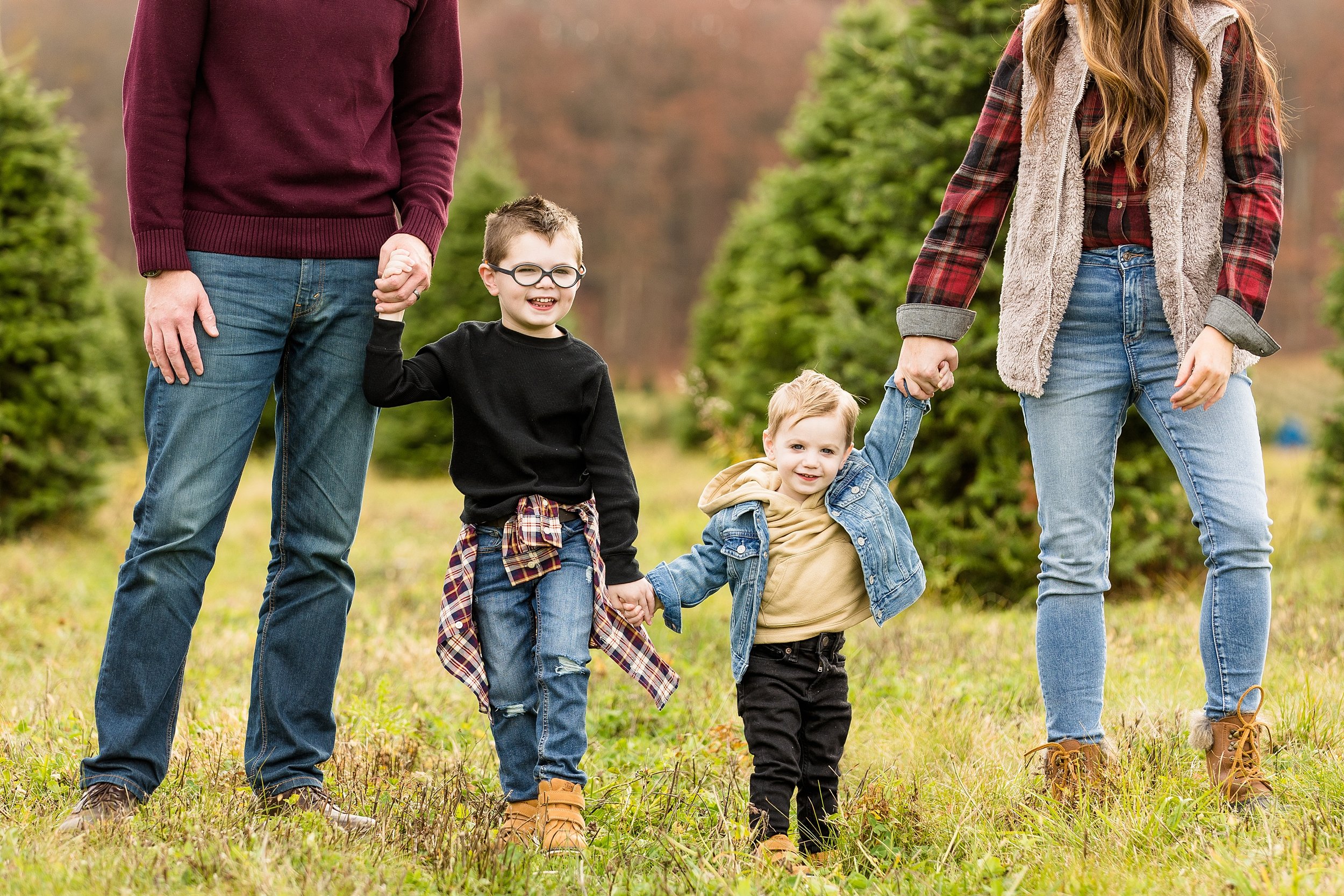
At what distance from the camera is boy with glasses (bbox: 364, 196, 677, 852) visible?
2828 mm

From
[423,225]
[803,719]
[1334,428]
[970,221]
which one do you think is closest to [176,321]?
[423,225]

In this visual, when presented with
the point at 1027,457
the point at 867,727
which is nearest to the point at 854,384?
the point at 1027,457

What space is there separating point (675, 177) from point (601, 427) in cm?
3530

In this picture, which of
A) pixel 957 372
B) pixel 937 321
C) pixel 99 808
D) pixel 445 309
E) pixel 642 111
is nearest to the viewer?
pixel 99 808

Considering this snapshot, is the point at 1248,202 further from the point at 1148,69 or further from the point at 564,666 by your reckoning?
the point at 564,666

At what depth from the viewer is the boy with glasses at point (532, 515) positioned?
2828mm

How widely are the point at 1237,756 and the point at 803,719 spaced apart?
1.02m

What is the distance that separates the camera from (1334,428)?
8266mm

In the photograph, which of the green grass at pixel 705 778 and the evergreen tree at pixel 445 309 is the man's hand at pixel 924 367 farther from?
the evergreen tree at pixel 445 309

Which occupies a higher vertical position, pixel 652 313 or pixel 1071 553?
pixel 1071 553

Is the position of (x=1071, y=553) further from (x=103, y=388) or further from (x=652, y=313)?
(x=652, y=313)

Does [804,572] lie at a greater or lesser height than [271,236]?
lesser

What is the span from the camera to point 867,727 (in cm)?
380

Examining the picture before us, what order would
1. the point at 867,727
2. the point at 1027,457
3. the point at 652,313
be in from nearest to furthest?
the point at 867,727
the point at 1027,457
the point at 652,313
